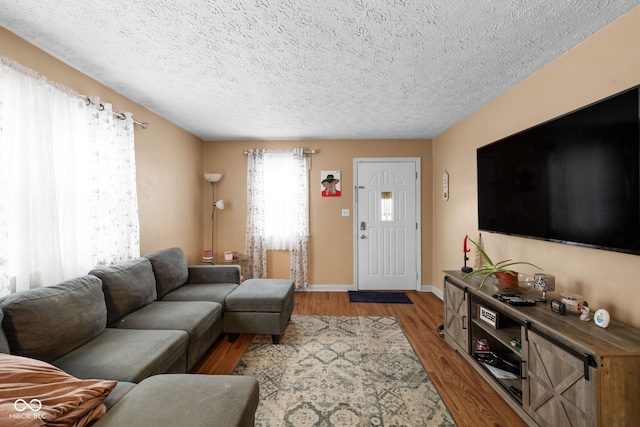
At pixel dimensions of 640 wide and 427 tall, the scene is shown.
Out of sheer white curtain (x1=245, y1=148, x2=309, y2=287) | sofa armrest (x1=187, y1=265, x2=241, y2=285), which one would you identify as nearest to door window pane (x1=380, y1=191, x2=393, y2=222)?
sheer white curtain (x1=245, y1=148, x2=309, y2=287)

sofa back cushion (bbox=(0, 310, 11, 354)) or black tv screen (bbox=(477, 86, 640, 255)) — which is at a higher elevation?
black tv screen (bbox=(477, 86, 640, 255))

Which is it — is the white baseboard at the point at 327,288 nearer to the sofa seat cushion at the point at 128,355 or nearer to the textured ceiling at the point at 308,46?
the sofa seat cushion at the point at 128,355

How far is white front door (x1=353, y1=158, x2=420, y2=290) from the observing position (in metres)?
4.40

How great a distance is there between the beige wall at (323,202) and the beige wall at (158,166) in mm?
391

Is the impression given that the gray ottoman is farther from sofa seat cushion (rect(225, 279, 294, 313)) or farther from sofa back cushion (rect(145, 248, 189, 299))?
sofa back cushion (rect(145, 248, 189, 299))

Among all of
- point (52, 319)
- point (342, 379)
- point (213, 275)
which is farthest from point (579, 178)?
point (213, 275)

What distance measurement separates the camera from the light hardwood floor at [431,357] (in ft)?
5.88

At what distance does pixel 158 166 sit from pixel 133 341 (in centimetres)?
220

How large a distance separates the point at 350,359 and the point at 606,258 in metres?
1.98

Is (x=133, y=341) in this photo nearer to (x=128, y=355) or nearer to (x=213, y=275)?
(x=128, y=355)

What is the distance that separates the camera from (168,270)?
284 centimetres

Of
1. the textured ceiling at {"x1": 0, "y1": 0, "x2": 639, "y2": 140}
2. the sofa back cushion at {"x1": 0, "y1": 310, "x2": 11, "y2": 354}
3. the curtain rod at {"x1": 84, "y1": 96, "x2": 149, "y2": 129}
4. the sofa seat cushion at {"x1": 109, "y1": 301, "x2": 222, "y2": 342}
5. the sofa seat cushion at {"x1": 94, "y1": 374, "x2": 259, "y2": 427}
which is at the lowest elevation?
the sofa seat cushion at {"x1": 94, "y1": 374, "x2": 259, "y2": 427}

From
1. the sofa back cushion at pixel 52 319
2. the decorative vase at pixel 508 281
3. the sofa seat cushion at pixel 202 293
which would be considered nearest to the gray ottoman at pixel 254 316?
the sofa seat cushion at pixel 202 293

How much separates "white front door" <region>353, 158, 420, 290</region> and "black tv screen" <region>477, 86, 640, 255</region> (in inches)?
77.4
